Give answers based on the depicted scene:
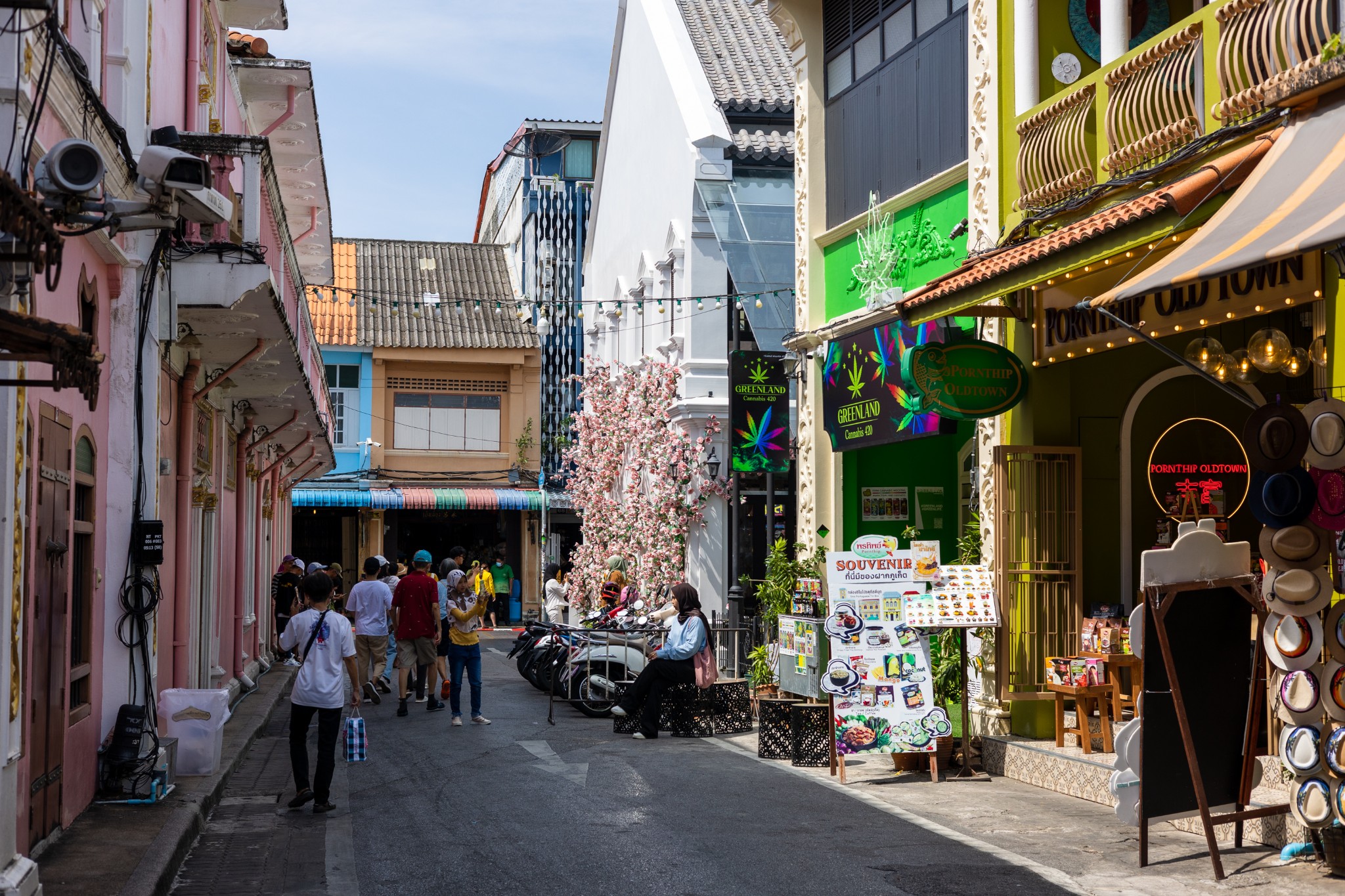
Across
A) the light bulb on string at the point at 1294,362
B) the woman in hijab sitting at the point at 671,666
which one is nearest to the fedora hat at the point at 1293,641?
the light bulb on string at the point at 1294,362

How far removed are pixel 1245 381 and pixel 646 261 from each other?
1686cm

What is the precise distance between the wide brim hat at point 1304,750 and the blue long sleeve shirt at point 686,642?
7.11 meters

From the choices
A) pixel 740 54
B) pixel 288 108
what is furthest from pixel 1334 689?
pixel 740 54

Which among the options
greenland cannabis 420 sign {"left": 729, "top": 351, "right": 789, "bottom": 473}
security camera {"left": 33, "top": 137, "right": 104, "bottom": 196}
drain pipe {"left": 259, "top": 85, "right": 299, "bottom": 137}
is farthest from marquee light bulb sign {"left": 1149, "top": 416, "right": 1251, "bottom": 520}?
drain pipe {"left": 259, "top": 85, "right": 299, "bottom": 137}

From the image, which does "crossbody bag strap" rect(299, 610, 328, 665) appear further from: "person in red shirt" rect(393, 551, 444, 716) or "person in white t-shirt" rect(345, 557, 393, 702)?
"person in white t-shirt" rect(345, 557, 393, 702)

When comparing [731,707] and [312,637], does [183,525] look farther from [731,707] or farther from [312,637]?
[731,707]

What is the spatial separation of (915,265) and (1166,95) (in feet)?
15.4

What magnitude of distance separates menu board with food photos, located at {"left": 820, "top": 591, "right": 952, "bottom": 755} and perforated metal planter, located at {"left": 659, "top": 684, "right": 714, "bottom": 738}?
3.04 m

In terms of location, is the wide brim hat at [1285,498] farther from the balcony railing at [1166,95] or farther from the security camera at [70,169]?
the security camera at [70,169]

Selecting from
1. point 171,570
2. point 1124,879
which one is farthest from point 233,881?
point 171,570

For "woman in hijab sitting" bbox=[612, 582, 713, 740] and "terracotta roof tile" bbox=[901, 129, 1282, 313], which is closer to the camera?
"terracotta roof tile" bbox=[901, 129, 1282, 313]

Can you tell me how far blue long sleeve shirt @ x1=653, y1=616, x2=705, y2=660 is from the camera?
47.0 ft

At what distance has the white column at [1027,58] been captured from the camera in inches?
Result: 464

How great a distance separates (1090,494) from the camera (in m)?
12.1
